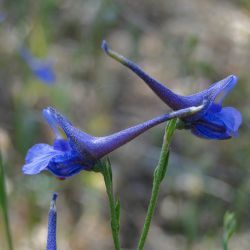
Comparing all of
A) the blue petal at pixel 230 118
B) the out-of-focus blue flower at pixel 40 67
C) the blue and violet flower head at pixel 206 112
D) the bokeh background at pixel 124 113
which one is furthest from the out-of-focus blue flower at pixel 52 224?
the out-of-focus blue flower at pixel 40 67

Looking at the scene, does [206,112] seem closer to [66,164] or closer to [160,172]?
[160,172]

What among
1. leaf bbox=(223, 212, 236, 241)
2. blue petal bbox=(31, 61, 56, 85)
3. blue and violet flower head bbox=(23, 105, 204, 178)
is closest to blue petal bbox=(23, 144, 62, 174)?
blue and violet flower head bbox=(23, 105, 204, 178)

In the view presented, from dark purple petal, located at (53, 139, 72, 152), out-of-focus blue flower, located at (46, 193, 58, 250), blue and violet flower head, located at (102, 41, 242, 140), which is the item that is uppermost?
blue and violet flower head, located at (102, 41, 242, 140)

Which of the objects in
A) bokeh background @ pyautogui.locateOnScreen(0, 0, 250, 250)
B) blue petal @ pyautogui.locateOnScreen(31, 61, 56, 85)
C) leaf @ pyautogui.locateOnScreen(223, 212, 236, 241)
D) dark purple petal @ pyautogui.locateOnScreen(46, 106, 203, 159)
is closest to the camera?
dark purple petal @ pyautogui.locateOnScreen(46, 106, 203, 159)

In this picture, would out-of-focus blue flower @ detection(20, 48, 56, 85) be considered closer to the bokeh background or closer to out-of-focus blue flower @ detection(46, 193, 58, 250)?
the bokeh background

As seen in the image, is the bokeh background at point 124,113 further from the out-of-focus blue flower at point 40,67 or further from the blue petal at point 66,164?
the blue petal at point 66,164

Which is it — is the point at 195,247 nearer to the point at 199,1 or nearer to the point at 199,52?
the point at 199,52
